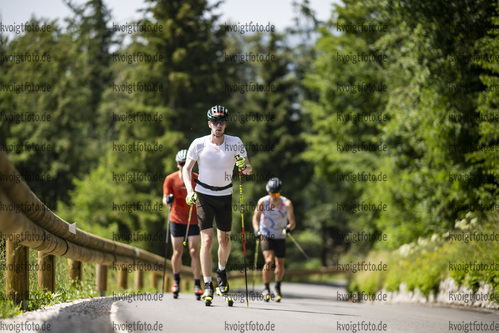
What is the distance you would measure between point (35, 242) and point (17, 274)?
17.0 inches

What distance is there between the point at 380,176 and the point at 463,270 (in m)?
16.5

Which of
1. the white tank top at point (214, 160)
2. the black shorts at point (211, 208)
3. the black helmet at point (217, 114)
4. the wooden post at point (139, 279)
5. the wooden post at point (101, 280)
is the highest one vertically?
the black helmet at point (217, 114)

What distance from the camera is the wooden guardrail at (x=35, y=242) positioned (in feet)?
17.9

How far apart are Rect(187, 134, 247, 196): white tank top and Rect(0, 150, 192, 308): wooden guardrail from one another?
1898 millimetres

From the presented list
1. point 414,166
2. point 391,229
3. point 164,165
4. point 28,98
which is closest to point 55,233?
point 414,166

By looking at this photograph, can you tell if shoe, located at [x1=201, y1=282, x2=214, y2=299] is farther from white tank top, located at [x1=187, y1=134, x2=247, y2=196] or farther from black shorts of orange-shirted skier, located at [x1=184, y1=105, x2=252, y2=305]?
white tank top, located at [x1=187, y1=134, x2=247, y2=196]

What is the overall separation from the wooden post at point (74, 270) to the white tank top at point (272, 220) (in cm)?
396

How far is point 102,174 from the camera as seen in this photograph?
4272cm

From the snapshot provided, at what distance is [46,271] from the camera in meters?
8.59

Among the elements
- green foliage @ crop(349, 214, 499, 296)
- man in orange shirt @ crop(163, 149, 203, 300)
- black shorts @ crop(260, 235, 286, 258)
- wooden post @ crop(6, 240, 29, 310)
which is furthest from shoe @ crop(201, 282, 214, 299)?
green foliage @ crop(349, 214, 499, 296)

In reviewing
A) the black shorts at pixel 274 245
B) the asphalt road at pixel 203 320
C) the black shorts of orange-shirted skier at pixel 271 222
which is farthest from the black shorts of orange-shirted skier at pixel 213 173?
→ the black shorts at pixel 274 245

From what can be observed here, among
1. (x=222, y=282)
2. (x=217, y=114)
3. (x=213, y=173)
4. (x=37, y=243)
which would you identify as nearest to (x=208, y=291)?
(x=222, y=282)

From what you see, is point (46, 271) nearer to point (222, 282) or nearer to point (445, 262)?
point (222, 282)

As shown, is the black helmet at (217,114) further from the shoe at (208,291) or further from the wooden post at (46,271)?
the wooden post at (46,271)
